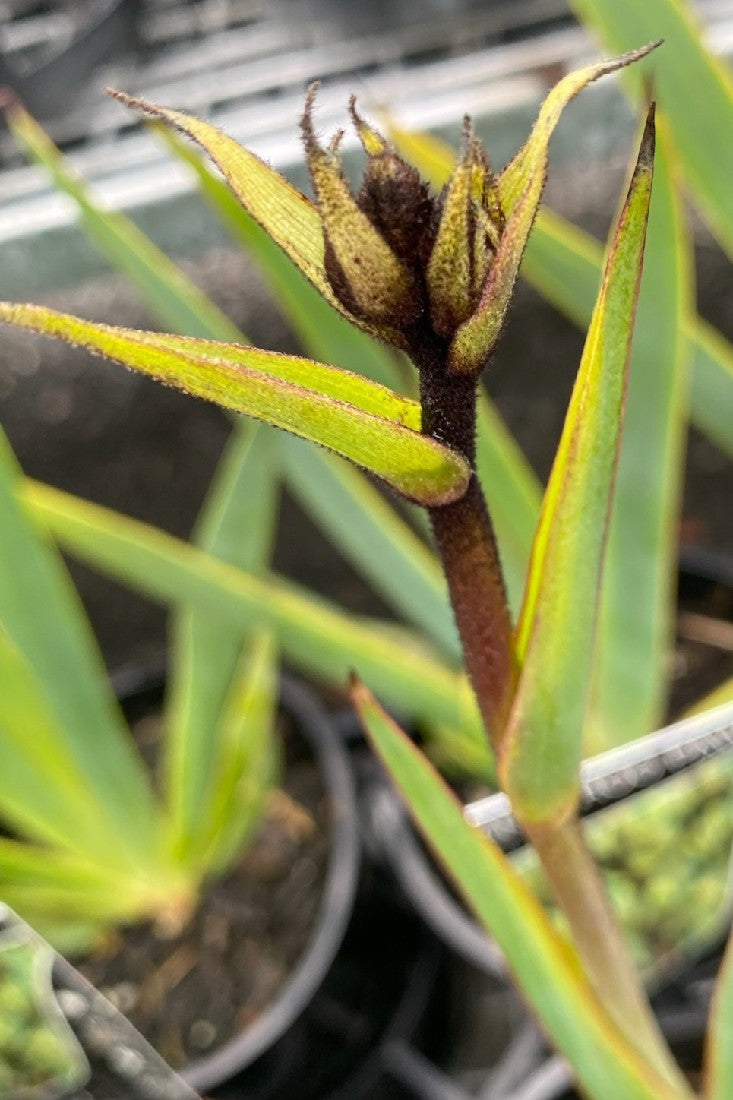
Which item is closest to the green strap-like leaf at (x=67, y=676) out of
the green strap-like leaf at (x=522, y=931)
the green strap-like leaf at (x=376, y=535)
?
the green strap-like leaf at (x=376, y=535)

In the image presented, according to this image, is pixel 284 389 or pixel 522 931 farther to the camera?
pixel 522 931

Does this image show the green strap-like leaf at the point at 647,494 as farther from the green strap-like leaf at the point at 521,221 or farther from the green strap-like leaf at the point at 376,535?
the green strap-like leaf at the point at 521,221

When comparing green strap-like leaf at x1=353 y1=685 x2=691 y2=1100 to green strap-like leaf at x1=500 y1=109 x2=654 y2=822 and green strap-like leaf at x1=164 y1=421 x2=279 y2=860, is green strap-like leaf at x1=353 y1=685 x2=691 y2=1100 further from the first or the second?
green strap-like leaf at x1=164 y1=421 x2=279 y2=860

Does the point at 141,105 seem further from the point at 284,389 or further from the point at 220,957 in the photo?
the point at 220,957

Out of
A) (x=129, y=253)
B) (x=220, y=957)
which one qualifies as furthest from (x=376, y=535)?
(x=220, y=957)

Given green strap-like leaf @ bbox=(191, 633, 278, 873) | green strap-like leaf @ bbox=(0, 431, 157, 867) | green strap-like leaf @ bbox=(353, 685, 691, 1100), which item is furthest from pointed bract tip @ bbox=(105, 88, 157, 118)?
green strap-like leaf @ bbox=(191, 633, 278, 873)
